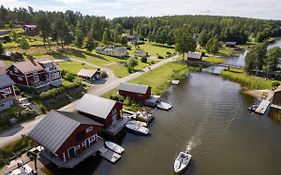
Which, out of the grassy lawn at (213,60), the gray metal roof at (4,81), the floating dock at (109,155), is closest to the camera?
the floating dock at (109,155)

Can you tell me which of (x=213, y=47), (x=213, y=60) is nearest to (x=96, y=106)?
(x=213, y=60)

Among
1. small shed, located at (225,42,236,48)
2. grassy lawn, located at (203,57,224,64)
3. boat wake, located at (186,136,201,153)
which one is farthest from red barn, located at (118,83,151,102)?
small shed, located at (225,42,236,48)

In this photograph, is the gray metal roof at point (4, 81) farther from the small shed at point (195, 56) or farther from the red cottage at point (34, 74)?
the small shed at point (195, 56)

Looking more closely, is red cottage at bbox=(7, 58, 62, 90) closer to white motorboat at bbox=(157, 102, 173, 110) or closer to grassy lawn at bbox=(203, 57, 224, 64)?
white motorboat at bbox=(157, 102, 173, 110)

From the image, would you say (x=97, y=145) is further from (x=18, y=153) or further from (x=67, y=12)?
(x=67, y=12)

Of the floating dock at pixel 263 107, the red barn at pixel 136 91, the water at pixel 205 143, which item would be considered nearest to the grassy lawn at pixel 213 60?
the water at pixel 205 143

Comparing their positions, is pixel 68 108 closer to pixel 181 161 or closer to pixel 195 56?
pixel 181 161
